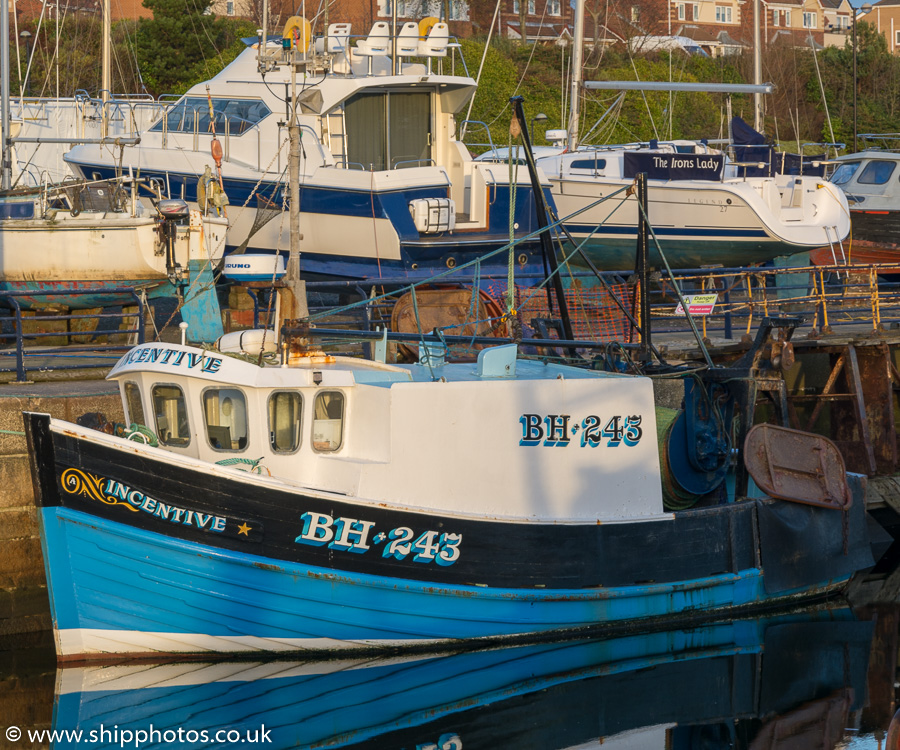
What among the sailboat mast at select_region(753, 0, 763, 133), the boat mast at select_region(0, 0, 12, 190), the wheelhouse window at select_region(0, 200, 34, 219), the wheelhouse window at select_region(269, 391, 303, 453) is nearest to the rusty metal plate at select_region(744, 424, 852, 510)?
the wheelhouse window at select_region(269, 391, 303, 453)

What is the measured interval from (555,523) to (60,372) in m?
6.19

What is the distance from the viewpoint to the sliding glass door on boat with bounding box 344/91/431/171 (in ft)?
65.4

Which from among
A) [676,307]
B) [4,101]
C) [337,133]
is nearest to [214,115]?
[337,133]

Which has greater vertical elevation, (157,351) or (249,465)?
(157,351)

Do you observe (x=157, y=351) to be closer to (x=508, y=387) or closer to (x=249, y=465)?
(x=249, y=465)

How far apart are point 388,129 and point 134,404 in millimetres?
10659

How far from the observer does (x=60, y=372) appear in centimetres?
1339

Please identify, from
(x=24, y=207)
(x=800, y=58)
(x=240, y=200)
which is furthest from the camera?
(x=800, y=58)

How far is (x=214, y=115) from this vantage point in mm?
19953

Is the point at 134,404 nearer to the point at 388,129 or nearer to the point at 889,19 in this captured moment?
the point at 388,129

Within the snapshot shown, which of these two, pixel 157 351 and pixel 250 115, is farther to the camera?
pixel 250 115

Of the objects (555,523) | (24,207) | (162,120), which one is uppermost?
(162,120)

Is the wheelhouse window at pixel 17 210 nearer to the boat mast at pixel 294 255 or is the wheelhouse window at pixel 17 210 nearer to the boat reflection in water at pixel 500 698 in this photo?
the boat mast at pixel 294 255

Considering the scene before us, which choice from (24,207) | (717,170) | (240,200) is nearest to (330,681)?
(24,207)
